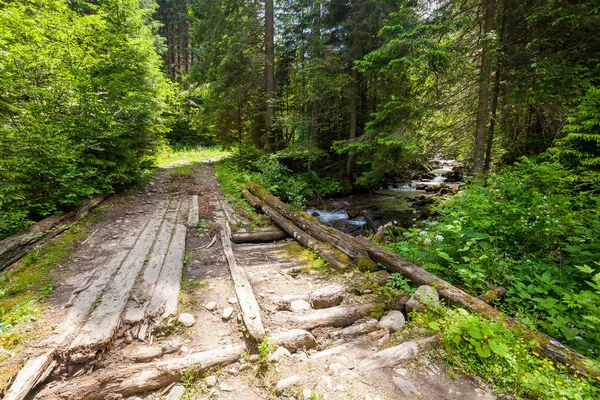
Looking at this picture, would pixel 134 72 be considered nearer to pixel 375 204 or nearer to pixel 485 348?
pixel 375 204

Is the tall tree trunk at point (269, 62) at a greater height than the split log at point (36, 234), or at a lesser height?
greater

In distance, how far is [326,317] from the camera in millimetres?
2977

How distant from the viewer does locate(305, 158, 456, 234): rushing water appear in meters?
9.32

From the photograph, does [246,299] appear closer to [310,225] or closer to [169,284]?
[169,284]

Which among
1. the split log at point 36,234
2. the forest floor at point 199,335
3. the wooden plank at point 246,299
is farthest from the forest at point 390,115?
the wooden plank at point 246,299

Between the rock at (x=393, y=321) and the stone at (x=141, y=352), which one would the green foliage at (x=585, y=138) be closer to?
the rock at (x=393, y=321)

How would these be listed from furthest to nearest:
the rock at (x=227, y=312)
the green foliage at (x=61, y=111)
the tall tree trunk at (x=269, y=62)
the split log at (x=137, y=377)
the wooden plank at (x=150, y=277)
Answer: the tall tree trunk at (x=269, y=62), the green foliage at (x=61, y=111), the rock at (x=227, y=312), the wooden plank at (x=150, y=277), the split log at (x=137, y=377)

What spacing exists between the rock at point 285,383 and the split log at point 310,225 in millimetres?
2332

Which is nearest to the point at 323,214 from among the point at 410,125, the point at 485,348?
the point at 410,125

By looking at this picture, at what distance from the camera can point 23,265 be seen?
3748 mm

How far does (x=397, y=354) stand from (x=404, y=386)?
329mm

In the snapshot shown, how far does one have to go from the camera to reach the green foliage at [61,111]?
4.89 m

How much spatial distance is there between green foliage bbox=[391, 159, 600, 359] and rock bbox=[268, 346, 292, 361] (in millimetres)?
2334

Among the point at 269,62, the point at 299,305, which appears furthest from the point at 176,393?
the point at 269,62
